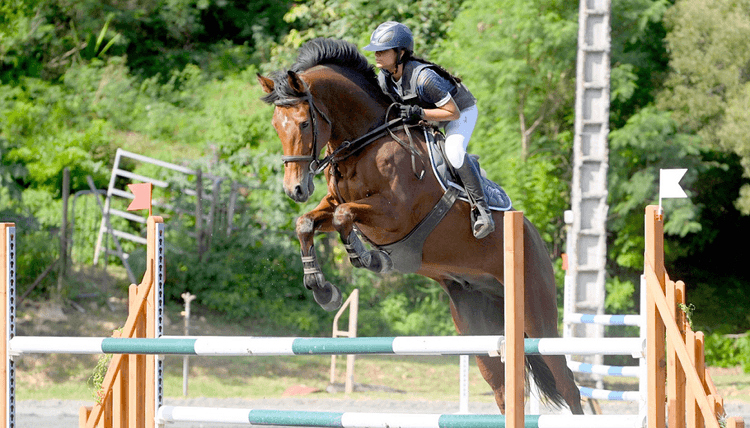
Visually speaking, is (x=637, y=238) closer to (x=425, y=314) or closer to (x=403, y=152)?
(x=425, y=314)

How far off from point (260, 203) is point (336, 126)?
7.67 metres

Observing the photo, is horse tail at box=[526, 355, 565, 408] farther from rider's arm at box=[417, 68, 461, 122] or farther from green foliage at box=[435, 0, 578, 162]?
green foliage at box=[435, 0, 578, 162]

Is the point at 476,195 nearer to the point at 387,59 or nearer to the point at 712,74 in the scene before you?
the point at 387,59

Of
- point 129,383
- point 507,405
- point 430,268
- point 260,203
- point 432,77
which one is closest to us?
point 507,405

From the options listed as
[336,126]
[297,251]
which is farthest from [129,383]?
[297,251]

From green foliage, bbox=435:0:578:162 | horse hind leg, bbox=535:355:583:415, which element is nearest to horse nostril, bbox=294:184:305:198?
horse hind leg, bbox=535:355:583:415

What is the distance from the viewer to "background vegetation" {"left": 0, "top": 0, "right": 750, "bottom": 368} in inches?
420

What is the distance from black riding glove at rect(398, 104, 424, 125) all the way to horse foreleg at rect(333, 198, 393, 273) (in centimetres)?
52

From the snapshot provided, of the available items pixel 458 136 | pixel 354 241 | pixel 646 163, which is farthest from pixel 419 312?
pixel 354 241

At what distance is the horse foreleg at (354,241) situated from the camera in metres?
3.59

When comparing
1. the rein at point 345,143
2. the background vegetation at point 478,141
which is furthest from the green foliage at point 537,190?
the rein at point 345,143

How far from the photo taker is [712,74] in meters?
10.9

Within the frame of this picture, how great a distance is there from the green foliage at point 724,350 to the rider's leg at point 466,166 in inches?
318

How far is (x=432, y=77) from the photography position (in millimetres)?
3865
